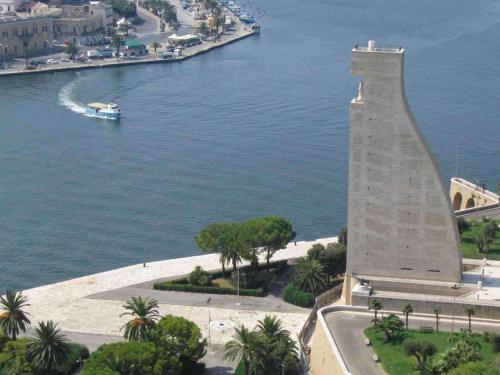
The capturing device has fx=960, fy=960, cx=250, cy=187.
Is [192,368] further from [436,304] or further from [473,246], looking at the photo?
[473,246]

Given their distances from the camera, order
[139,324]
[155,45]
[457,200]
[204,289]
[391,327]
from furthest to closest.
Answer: [155,45]
[457,200]
[204,289]
[139,324]
[391,327]

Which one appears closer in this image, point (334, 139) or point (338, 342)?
point (338, 342)

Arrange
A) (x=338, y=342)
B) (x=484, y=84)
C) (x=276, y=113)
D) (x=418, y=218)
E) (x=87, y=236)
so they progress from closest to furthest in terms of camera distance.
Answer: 1. (x=338, y=342)
2. (x=418, y=218)
3. (x=87, y=236)
4. (x=276, y=113)
5. (x=484, y=84)

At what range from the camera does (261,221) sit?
62531 mm

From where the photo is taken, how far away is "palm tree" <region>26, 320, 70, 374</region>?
4756cm

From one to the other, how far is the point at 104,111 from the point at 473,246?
2396 inches

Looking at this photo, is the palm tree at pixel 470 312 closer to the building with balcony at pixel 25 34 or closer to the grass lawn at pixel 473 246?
the grass lawn at pixel 473 246

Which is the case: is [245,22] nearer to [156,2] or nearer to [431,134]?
[156,2]

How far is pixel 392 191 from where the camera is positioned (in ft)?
171

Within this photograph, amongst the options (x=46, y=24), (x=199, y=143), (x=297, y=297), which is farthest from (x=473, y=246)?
(x=46, y=24)

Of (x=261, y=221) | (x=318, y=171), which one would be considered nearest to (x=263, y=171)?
(x=318, y=171)

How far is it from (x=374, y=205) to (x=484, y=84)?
7688 centimetres

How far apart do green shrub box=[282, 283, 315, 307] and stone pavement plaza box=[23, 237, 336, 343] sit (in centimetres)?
82

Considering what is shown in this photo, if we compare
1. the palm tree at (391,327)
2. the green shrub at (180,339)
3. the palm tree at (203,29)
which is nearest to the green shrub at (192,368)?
the green shrub at (180,339)
